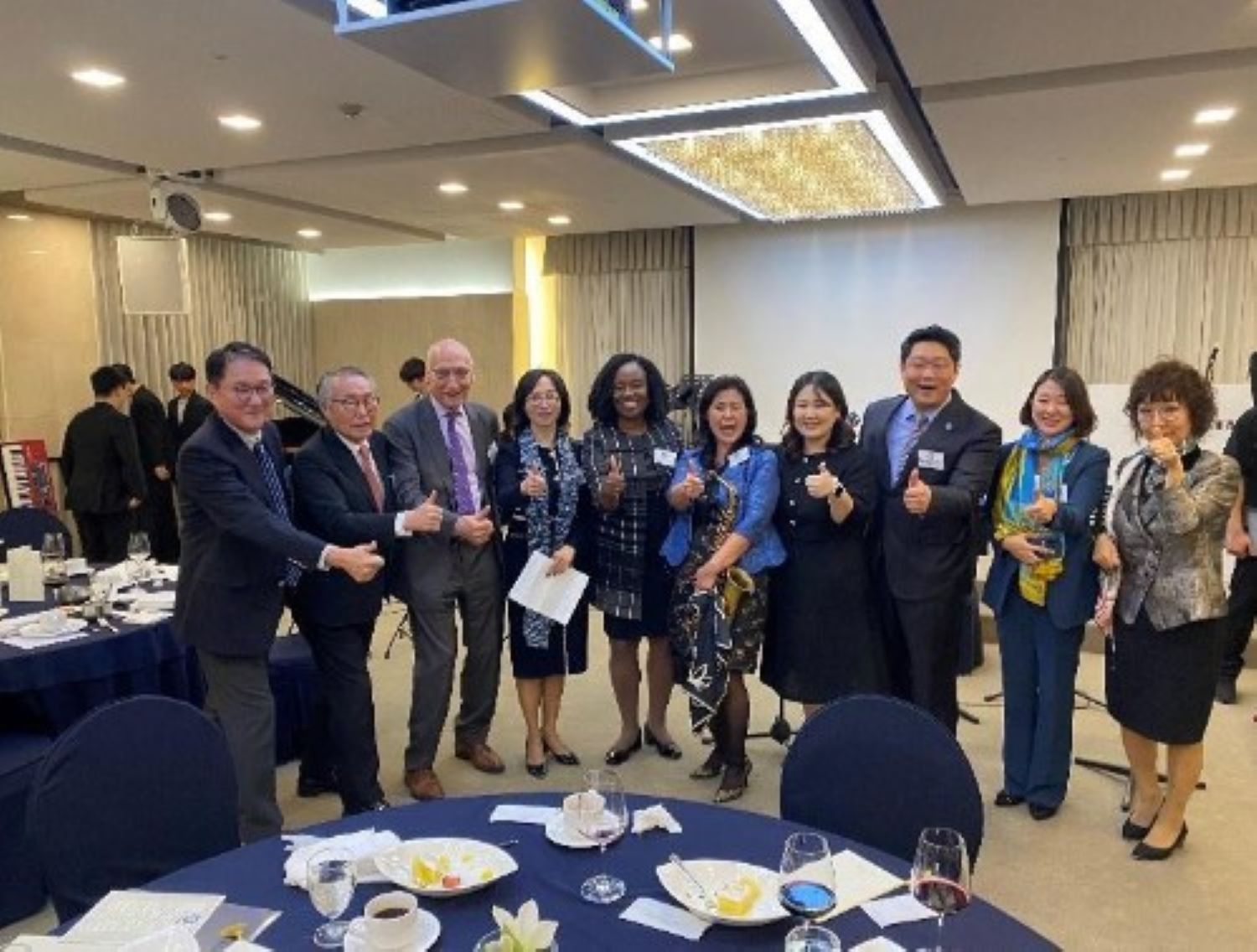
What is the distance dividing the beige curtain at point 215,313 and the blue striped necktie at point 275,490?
18.6 ft

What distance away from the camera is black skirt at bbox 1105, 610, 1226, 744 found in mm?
2855

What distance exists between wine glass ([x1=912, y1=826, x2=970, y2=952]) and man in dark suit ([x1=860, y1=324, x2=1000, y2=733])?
1.80 meters

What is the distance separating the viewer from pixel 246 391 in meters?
2.64

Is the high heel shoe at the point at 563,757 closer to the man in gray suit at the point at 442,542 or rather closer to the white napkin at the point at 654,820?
the man in gray suit at the point at 442,542

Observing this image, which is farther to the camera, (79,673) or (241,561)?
(79,673)

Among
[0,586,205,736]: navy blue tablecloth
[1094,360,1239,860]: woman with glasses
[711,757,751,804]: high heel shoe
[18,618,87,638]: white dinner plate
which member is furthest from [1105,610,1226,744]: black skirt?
[18,618,87,638]: white dinner plate

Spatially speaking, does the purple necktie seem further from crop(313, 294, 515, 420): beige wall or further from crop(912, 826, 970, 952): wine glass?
crop(313, 294, 515, 420): beige wall

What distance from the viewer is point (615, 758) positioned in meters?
3.78

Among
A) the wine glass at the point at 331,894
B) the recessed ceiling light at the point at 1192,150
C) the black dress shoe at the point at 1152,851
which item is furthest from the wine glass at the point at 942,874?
the recessed ceiling light at the point at 1192,150

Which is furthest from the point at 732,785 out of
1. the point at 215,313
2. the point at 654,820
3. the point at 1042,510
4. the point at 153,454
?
the point at 215,313

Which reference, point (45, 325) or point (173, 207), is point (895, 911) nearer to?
point (173, 207)

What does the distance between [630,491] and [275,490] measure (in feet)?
4.15

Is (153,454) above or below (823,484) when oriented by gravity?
below

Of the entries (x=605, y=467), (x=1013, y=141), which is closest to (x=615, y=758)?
(x=605, y=467)
